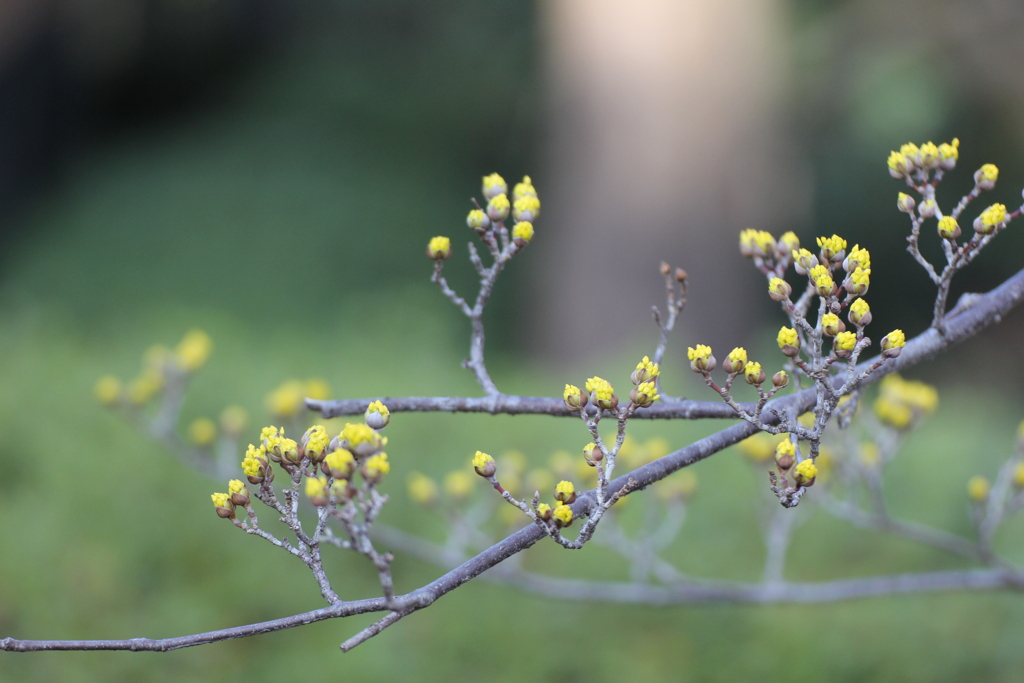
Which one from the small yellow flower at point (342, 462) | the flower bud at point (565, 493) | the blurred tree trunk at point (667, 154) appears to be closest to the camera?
the small yellow flower at point (342, 462)

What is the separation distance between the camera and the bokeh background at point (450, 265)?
8.39ft

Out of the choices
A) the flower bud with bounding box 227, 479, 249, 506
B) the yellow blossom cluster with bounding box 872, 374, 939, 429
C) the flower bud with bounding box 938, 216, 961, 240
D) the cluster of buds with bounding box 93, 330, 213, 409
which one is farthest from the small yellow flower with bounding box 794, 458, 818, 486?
the cluster of buds with bounding box 93, 330, 213, 409

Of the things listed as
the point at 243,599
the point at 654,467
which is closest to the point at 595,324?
the point at 243,599

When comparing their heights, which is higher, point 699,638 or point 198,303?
point 198,303

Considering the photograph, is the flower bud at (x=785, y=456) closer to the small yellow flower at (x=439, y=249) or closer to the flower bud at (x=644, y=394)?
the flower bud at (x=644, y=394)

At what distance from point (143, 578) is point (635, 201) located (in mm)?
4169

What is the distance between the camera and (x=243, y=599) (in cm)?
262

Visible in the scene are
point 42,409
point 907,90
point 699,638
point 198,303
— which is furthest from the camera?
point 198,303

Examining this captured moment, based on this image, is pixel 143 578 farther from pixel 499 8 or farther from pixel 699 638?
pixel 499 8

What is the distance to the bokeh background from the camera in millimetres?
2559

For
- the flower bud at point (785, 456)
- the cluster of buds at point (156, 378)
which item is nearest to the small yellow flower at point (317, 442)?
the flower bud at point (785, 456)

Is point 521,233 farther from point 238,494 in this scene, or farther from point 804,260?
point 238,494

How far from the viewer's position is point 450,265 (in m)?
9.62

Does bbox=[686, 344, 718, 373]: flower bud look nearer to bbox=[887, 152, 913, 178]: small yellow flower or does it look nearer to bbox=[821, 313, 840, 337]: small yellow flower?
bbox=[821, 313, 840, 337]: small yellow flower
